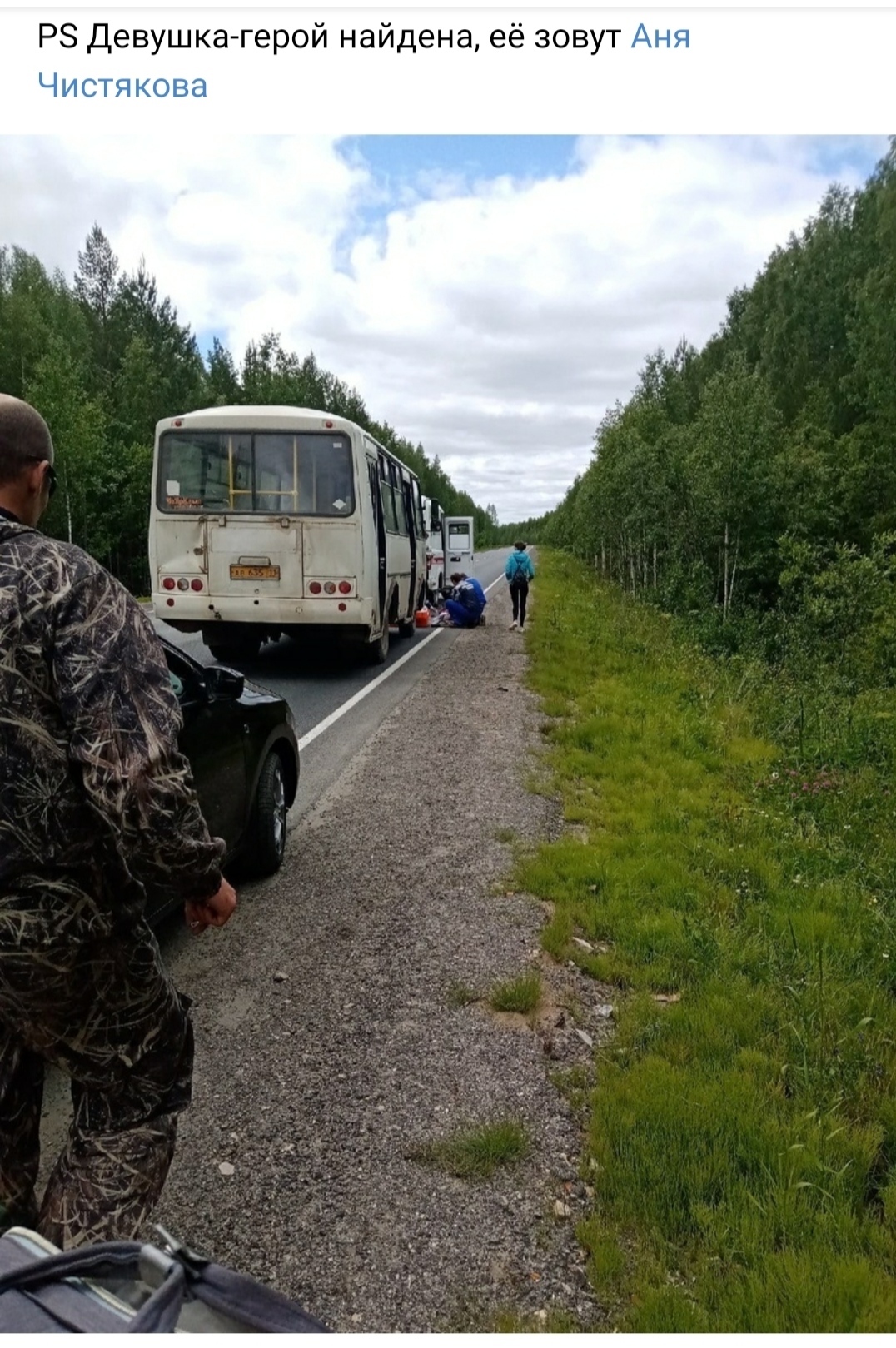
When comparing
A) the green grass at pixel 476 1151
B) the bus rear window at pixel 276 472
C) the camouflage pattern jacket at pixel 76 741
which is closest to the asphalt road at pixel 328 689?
the bus rear window at pixel 276 472

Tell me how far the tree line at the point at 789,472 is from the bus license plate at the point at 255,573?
9229 mm

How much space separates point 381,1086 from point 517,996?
79 cm

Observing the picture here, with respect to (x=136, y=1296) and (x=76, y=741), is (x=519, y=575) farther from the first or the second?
(x=136, y=1296)

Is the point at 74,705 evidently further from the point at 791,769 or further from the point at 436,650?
the point at 436,650

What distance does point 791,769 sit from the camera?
802 centimetres

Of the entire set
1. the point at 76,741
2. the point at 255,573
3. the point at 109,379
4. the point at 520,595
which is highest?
the point at 109,379

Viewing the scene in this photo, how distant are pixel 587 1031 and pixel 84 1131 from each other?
7.15ft

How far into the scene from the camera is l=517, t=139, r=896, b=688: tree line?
1761 centimetres

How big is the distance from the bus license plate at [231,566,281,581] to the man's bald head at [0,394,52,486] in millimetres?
8937

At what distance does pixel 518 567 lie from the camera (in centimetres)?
1756

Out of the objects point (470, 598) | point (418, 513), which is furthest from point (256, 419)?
point (470, 598)

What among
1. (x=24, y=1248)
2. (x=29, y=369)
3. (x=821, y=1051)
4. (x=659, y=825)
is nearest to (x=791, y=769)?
(x=659, y=825)

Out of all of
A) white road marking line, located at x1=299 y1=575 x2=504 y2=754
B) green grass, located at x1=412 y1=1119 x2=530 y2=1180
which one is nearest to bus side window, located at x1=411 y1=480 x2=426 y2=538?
Result: white road marking line, located at x1=299 y1=575 x2=504 y2=754

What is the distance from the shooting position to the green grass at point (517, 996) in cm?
366
